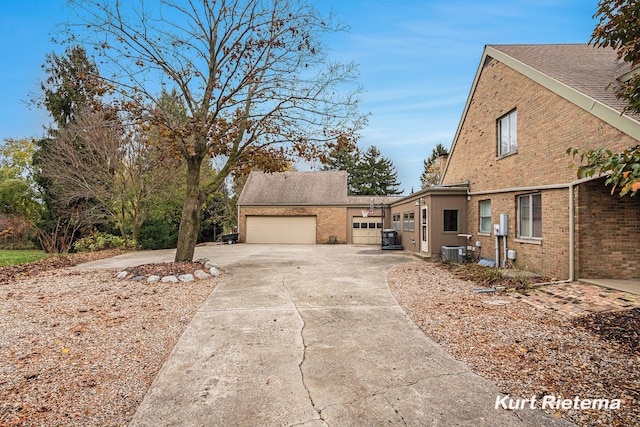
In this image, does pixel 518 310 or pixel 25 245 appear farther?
pixel 25 245

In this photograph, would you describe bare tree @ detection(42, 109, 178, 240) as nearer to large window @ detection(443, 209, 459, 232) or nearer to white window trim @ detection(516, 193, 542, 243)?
large window @ detection(443, 209, 459, 232)

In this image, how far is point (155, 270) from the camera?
29.1 ft

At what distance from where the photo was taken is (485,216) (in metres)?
11.6

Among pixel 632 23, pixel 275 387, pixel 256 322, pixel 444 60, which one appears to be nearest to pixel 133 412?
pixel 275 387

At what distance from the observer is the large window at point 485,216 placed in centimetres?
1140

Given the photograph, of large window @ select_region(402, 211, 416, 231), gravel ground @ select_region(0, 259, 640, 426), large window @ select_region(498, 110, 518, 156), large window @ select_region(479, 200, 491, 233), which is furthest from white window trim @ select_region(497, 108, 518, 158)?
large window @ select_region(402, 211, 416, 231)

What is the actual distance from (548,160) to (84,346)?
1003 cm

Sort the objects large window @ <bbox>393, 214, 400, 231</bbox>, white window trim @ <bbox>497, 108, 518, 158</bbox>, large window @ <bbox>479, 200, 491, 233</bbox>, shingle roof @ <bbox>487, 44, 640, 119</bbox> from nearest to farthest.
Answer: shingle roof @ <bbox>487, 44, 640, 119</bbox> → white window trim @ <bbox>497, 108, 518, 158</bbox> → large window @ <bbox>479, 200, 491, 233</bbox> → large window @ <bbox>393, 214, 400, 231</bbox>

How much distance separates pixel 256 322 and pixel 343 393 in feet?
7.88

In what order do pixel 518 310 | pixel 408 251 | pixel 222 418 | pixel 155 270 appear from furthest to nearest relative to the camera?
pixel 408 251, pixel 155 270, pixel 518 310, pixel 222 418

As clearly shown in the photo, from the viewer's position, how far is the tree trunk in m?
10.3

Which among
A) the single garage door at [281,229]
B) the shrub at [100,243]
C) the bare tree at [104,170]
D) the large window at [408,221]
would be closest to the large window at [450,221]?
the large window at [408,221]

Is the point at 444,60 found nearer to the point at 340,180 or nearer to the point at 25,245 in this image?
the point at 340,180

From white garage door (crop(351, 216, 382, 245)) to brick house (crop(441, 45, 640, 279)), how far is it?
402 inches
